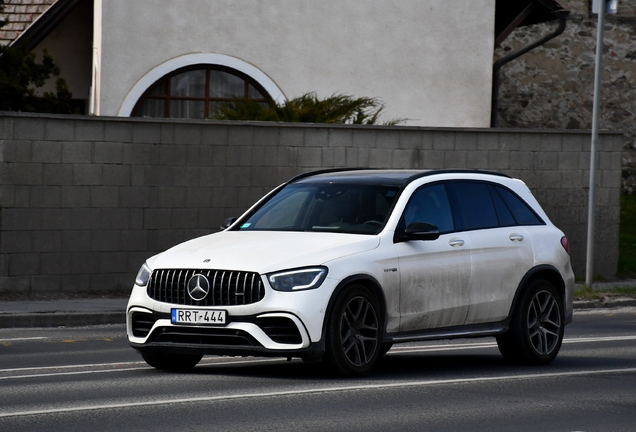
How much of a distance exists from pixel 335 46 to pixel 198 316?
15.8m

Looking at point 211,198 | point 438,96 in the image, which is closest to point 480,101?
point 438,96

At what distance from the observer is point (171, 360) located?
10016 millimetres

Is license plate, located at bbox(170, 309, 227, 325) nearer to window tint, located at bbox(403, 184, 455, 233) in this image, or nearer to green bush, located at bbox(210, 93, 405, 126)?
window tint, located at bbox(403, 184, 455, 233)

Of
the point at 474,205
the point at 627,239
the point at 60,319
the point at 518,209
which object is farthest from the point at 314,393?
the point at 627,239

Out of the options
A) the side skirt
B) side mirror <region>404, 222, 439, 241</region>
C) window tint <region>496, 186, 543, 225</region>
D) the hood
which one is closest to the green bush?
window tint <region>496, 186, 543, 225</region>

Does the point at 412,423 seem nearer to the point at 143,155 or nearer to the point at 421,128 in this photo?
the point at 143,155

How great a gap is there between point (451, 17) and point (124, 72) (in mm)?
6694

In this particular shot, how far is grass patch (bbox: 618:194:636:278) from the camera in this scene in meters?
21.6

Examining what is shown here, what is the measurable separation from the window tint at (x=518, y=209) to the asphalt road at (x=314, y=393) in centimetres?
129

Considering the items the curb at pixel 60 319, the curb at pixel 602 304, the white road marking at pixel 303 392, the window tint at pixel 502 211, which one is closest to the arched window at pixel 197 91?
the curb at pixel 602 304

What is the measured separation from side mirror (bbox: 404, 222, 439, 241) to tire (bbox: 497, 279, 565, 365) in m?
1.39

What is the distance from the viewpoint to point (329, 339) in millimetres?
9078

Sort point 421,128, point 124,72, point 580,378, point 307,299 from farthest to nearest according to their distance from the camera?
point 124,72 < point 421,128 < point 580,378 < point 307,299

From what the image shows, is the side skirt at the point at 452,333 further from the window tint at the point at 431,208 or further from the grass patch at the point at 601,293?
the grass patch at the point at 601,293
